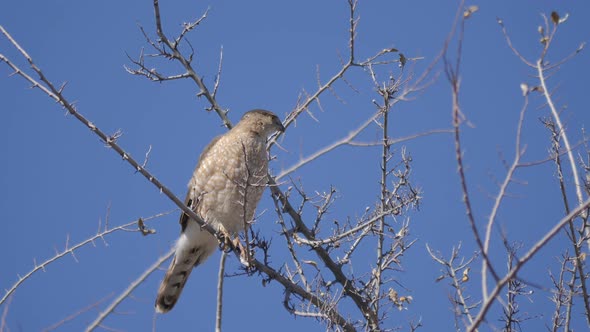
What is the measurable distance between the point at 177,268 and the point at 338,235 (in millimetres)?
2092

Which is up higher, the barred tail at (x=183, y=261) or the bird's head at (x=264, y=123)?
the bird's head at (x=264, y=123)

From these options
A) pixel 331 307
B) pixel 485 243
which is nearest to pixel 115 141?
pixel 331 307

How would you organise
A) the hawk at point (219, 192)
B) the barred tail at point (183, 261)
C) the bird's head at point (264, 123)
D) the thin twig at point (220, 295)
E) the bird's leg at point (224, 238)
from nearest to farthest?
the thin twig at point (220, 295) < the bird's leg at point (224, 238) < the hawk at point (219, 192) < the barred tail at point (183, 261) < the bird's head at point (264, 123)

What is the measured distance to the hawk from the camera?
6.09m

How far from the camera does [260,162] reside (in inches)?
241

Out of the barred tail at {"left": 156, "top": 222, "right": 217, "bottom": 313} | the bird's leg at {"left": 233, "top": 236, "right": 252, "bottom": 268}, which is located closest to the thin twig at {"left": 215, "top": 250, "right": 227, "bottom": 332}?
the bird's leg at {"left": 233, "top": 236, "right": 252, "bottom": 268}

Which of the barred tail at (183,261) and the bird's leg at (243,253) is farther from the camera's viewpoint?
the barred tail at (183,261)

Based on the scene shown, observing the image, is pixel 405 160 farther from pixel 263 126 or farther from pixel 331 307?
pixel 263 126

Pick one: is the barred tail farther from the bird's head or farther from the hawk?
the bird's head

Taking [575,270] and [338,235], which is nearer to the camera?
[575,270]

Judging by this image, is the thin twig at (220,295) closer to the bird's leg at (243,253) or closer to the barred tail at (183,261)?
the bird's leg at (243,253)

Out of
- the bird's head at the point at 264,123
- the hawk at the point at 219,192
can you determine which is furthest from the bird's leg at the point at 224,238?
the bird's head at the point at 264,123

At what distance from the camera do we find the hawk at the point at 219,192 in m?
6.09

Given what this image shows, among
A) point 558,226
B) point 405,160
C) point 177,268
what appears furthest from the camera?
point 177,268
